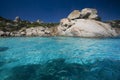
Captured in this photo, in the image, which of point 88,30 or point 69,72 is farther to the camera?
point 88,30

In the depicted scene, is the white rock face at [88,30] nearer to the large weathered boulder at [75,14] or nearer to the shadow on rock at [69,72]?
the large weathered boulder at [75,14]

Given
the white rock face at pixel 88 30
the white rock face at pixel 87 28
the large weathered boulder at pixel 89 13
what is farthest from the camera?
the large weathered boulder at pixel 89 13

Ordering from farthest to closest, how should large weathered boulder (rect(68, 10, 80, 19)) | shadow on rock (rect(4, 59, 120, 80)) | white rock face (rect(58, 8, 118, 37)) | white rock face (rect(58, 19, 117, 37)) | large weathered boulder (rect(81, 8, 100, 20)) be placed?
large weathered boulder (rect(68, 10, 80, 19))
large weathered boulder (rect(81, 8, 100, 20))
white rock face (rect(58, 8, 118, 37))
white rock face (rect(58, 19, 117, 37))
shadow on rock (rect(4, 59, 120, 80))

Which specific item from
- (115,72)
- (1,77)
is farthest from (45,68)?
(115,72)

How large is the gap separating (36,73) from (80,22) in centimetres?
2696

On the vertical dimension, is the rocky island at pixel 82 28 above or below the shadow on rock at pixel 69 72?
above

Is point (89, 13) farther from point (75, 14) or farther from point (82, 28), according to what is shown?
point (82, 28)

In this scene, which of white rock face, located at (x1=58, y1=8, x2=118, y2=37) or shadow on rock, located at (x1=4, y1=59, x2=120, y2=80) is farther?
white rock face, located at (x1=58, y1=8, x2=118, y2=37)

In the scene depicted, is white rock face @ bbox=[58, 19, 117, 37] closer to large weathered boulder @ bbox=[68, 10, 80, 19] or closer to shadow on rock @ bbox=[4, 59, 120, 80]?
large weathered boulder @ bbox=[68, 10, 80, 19]

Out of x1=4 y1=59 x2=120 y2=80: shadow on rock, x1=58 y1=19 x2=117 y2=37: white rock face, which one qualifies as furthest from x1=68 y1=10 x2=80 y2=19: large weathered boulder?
x1=4 y1=59 x2=120 y2=80: shadow on rock

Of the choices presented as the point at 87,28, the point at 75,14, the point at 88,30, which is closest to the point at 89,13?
the point at 75,14

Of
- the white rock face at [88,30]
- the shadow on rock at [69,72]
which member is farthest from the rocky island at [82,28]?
the shadow on rock at [69,72]

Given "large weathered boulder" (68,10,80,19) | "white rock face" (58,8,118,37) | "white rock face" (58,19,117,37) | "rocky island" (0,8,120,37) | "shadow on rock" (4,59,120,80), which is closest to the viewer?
"shadow on rock" (4,59,120,80)

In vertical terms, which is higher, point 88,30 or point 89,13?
point 89,13
